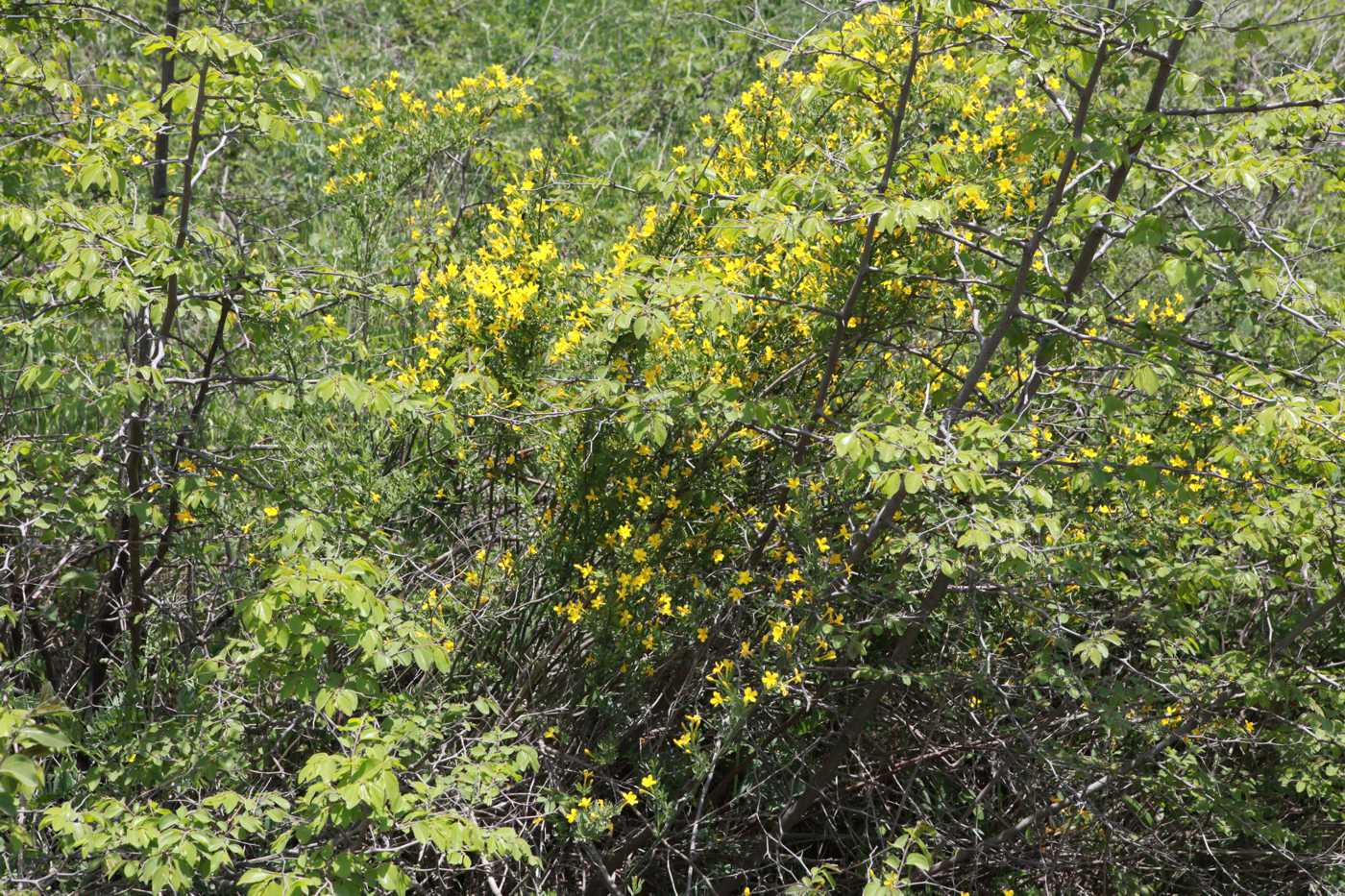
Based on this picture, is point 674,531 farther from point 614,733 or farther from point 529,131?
point 529,131

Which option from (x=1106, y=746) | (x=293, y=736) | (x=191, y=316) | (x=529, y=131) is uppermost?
(x=529, y=131)

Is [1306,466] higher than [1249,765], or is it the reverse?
[1306,466]

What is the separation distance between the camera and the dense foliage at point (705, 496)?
282 centimetres

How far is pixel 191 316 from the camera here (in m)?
4.52

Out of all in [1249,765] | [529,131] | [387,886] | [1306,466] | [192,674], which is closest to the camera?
[387,886]

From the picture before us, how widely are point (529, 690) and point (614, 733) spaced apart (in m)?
0.33

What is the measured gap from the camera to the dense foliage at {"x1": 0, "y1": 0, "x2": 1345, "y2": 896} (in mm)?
2816

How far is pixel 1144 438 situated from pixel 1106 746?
1.08 meters

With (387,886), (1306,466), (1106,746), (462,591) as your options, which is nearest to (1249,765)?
(1106,746)

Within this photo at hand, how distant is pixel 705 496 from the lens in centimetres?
344

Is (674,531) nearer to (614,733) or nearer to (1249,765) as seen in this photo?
(614,733)

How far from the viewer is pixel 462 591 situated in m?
3.53

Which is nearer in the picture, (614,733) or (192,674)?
(192,674)

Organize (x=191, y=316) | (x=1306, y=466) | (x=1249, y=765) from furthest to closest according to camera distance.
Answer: (x=191, y=316) → (x=1249, y=765) → (x=1306, y=466)
